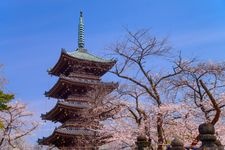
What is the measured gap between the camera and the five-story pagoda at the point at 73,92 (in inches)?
1183

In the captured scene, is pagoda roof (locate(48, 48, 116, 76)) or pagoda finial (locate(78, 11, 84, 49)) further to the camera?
pagoda finial (locate(78, 11, 84, 49))

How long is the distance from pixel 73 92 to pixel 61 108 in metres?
2.00

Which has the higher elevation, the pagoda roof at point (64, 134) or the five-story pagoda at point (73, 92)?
the five-story pagoda at point (73, 92)

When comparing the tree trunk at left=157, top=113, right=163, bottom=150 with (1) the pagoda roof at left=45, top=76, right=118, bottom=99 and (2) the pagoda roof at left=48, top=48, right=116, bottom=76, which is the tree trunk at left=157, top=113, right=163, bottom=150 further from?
(2) the pagoda roof at left=48, top=48, right=116, bottom=76

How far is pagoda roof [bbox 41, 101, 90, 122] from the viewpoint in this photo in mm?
30837

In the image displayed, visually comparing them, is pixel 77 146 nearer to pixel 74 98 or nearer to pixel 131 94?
pixel 74 98

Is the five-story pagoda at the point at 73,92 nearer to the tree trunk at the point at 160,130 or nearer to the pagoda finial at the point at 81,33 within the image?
the pagoda finial at the point at 81,33

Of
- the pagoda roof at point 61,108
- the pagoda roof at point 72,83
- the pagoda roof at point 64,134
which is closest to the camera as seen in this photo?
the pagoda roof at point 64,134

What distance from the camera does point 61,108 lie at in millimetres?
31125

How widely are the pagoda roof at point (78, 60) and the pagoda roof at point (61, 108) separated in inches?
140

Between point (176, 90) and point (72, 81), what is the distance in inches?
536

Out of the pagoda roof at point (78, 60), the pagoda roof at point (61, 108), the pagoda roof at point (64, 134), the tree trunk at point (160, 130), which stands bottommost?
the tree trunk at point (160, 130)

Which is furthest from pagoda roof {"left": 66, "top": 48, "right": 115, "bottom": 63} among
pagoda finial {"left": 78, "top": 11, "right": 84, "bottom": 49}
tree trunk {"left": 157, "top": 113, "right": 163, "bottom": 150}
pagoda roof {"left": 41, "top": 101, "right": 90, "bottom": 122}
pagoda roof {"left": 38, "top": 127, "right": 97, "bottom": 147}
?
tree trunk {"left": 157, "top": 113, "right": 163, "bottom": 150}

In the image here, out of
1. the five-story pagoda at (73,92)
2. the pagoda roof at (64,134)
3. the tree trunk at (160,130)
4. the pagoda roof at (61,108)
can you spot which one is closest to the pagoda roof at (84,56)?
the five-story pagoda at (73,92)
